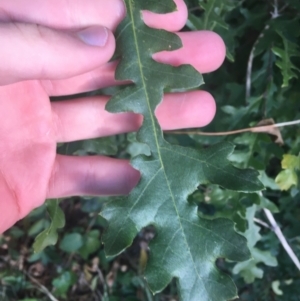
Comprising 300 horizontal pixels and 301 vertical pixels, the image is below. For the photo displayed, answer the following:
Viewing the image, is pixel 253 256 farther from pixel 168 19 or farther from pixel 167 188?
pixel 168 19

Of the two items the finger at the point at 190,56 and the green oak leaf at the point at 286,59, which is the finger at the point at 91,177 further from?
the green oak leaf at the point at 286,59

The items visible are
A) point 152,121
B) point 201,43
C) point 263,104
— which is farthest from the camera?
point 263,104

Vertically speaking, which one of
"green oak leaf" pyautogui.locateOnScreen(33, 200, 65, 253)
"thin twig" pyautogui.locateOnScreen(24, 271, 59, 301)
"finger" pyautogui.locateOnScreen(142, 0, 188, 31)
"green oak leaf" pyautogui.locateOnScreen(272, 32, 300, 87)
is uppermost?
"finger" pyautogui.locateOnScreen(142, 0, 188, 31)

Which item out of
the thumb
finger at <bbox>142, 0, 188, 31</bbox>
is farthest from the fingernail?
finger at <bbox>142, 0, 188, 31</bbox>

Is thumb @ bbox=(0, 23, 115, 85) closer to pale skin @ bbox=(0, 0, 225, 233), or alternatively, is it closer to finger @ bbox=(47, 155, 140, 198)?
pale skin @ bbox=(0, 0, 225, 233)

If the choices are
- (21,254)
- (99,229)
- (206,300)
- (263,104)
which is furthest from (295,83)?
(21,254)

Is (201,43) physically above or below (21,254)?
above

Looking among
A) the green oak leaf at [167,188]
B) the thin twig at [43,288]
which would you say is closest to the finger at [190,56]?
the green oak leaf at [167,188]

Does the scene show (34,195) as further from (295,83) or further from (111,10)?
(295,83)
